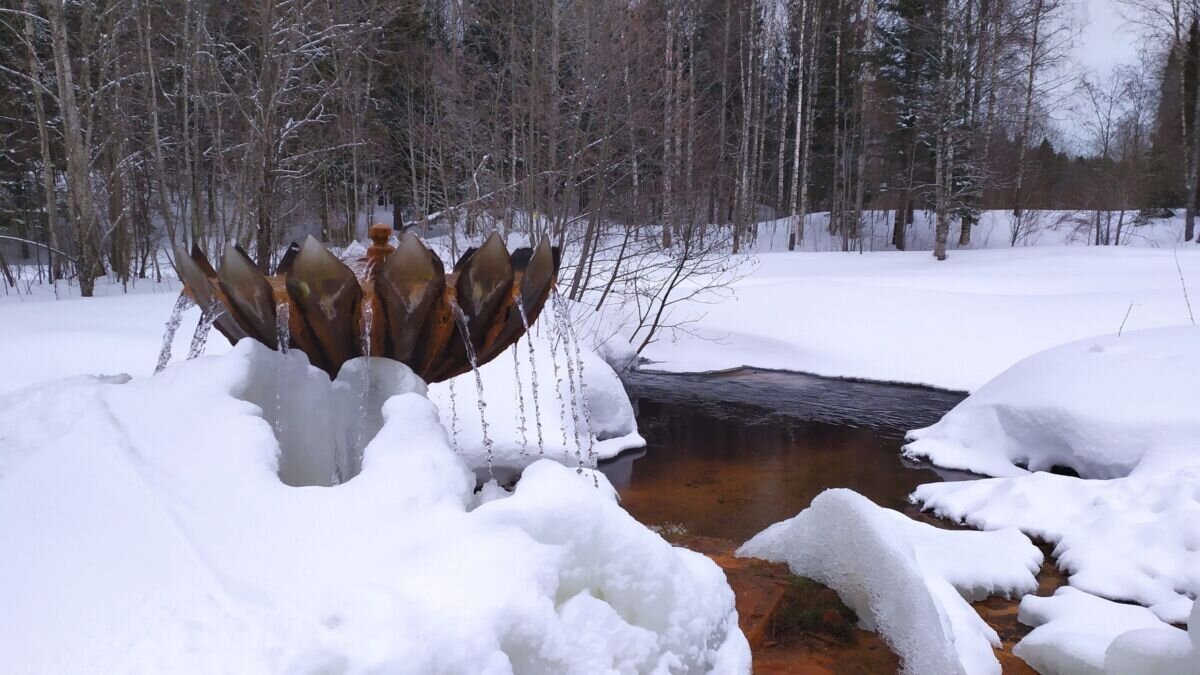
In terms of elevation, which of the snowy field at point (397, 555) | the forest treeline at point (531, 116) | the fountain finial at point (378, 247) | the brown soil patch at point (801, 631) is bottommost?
the brown soil patch at point (801, 631)

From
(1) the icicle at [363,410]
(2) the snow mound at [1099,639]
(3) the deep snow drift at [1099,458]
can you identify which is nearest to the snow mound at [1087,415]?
(3) the deep snow drift at [1099,458]

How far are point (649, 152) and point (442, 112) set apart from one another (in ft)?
28.2

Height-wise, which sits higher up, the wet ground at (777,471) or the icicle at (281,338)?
the icicle at (281,338)

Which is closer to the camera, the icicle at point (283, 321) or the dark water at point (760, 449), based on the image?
the icicle at point (283, 321)

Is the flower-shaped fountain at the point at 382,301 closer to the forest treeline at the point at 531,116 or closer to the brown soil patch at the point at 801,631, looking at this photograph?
the brown soil patch at the point at 801,631

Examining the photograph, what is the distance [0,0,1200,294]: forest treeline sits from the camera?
9.16 metres

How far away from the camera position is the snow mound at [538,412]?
4961 millimetres

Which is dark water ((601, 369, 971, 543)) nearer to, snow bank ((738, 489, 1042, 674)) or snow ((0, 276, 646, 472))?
snow ((0, 276, 646, 472))

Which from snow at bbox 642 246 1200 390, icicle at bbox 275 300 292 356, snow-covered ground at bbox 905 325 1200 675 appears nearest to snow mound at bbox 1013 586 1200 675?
snow-covered ground at bbox 905 325 1200 675

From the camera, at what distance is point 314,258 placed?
172cm

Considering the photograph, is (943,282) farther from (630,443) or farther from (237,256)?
(237,256)

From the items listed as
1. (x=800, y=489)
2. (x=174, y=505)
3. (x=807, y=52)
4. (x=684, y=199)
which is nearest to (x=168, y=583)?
(x=174, y=505)

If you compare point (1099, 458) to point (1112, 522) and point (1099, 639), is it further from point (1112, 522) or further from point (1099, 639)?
point (1099, 639)

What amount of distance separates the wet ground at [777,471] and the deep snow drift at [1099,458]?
0.85ft
